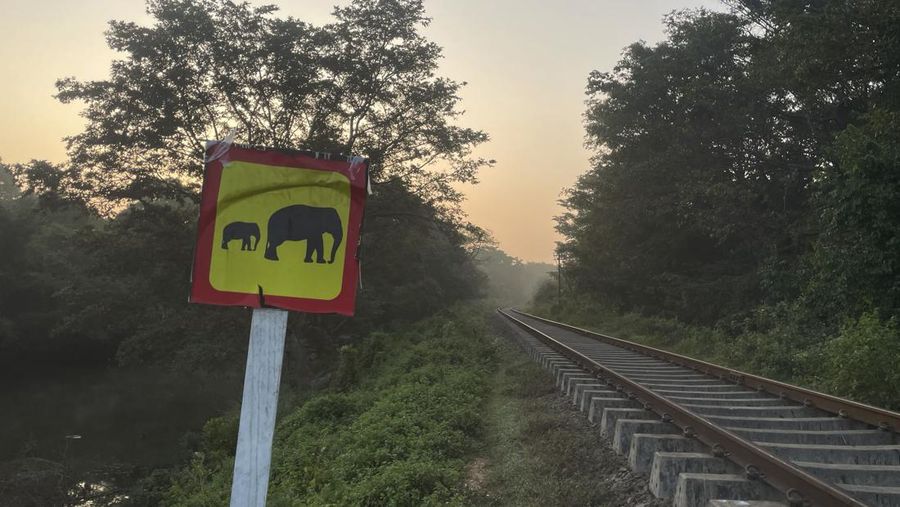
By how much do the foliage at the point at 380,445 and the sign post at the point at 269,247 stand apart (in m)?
3.39

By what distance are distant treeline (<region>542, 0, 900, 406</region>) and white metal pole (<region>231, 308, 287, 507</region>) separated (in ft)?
28.6

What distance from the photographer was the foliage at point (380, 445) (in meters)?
5.62

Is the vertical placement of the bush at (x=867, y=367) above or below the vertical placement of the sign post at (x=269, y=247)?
below

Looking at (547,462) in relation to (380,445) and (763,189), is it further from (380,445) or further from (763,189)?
(763,189)

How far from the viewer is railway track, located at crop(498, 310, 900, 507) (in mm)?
3678

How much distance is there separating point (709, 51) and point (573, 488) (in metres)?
27.0

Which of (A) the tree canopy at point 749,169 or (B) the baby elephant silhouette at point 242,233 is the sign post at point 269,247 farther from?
(A) the tree canopy at point 749,169

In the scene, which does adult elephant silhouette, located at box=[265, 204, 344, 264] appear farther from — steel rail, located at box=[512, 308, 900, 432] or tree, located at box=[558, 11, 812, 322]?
tree, located at box=[558, 11, 812, 322]

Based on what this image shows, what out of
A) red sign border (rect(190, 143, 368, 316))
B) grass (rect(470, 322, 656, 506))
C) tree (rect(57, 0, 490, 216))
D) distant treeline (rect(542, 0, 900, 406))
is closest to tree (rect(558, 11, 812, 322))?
distant treeline (rect(542, 0, 900, 406))

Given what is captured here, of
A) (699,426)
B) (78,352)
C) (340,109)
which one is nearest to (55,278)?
(78,352)

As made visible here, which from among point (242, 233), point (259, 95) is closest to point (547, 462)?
point (242, 233)

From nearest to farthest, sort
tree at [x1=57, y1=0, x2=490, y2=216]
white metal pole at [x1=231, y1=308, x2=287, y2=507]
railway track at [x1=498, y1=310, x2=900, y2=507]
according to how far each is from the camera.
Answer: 1. white metal pole at [x1=231, y1=308, x2=287, y2=507]
2. railway track at [x1=498, y1=310, x2=900, y2=507]
3. tree at [x1=57, y1=0, x2=490, y2=216]

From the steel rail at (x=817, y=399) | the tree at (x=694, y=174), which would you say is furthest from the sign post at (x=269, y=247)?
the tree at (x=694, y=174)

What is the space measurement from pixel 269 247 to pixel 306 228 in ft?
0.54
